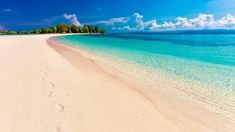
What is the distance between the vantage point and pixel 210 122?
4.65 m

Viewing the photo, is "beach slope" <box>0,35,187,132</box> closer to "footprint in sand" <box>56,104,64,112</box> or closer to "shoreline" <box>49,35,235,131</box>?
"footprint in sand" <box>56,104,64,112</box>

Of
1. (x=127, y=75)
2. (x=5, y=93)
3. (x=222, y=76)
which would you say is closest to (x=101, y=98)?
(x=5, y=93)

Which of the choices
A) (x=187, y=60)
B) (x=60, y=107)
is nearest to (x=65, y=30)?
(x=187, y=60)

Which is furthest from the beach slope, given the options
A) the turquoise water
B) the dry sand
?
the turquoise water

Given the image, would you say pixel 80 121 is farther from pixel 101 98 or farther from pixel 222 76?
pixel 222 76

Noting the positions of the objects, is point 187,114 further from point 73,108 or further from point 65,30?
point 65,30

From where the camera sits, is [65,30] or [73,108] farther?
[65,30]

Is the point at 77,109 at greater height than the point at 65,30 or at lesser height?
greater

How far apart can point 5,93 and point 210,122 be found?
5.25m

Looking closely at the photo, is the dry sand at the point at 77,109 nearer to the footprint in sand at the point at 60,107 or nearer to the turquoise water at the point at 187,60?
the footprint in sand at the point at 60,107

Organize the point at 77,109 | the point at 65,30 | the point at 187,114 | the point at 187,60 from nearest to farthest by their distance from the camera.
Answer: the point at 77,109
the point at 187,114
the point at 187,60
the point at 65,30

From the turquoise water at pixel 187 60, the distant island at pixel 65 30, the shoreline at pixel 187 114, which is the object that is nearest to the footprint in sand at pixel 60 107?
the shoreline at pixel 187 114

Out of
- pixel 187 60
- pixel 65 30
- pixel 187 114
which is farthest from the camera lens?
pixel 65 30

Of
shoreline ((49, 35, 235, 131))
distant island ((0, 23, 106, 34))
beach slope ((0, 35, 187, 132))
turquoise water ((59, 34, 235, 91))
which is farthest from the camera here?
distant island ((0, 23, 106, 34))
